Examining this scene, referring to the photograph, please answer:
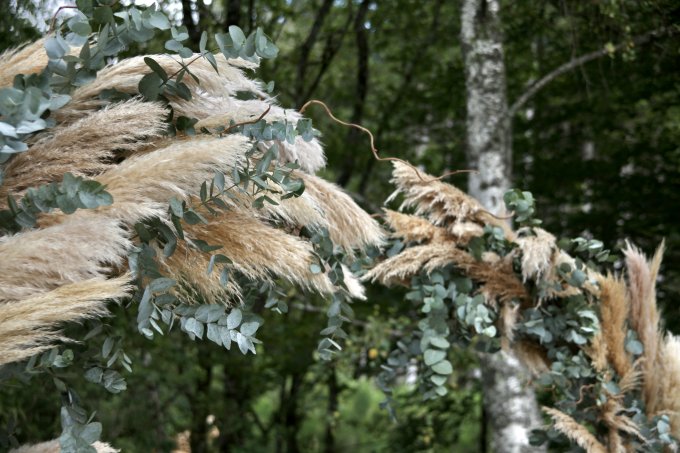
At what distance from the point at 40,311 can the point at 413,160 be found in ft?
18.2

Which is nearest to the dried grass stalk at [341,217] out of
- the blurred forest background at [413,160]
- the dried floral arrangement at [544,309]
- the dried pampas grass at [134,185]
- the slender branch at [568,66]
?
the dried pampas grass at [134,185]

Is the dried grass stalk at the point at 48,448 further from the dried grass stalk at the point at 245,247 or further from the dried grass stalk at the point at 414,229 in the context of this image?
the dried grass stalk at the point at 414,229

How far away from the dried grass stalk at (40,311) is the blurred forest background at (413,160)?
3.43 metres

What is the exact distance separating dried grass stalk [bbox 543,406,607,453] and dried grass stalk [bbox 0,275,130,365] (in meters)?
1.20

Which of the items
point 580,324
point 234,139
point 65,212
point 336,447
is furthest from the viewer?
point 336,447

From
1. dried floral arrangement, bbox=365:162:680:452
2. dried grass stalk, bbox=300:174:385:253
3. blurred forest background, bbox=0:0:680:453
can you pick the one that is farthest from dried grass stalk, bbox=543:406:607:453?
blurred forest background, bbox=0:0:680:453

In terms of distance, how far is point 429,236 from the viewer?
2025 millimetres

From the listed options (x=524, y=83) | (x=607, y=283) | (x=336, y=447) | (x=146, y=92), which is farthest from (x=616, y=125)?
(x=146, y=92)

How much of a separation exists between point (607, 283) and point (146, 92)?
122 centimetres

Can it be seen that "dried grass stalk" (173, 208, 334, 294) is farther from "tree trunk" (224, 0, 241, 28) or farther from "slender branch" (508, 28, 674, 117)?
"tree trunk" (224, 0, 241, 28)

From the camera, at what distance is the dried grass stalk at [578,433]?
6.28ft

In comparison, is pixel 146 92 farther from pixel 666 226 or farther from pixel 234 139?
pixel 666 226

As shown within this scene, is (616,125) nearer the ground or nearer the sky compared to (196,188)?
nearer the ground

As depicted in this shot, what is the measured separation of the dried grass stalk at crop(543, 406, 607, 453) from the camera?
1.91 metres
